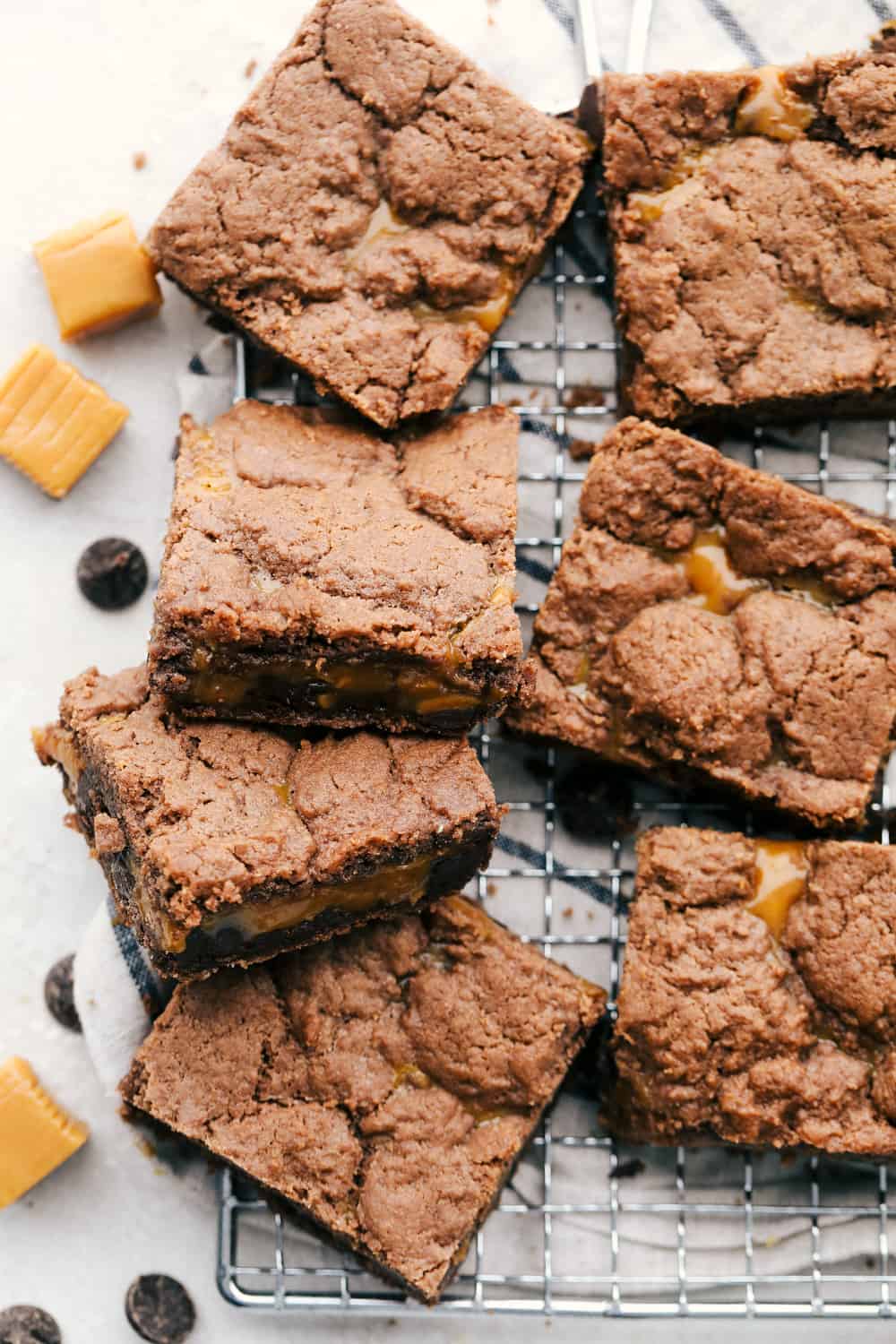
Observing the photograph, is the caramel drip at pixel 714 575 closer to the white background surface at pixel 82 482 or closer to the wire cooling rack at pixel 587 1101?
the wire cooling rack at pixel 587 1101

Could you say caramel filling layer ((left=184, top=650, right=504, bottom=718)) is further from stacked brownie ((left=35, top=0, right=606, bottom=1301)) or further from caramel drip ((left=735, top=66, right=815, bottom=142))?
caramel drip ((left=735, top=66, right=815, bottom=142))

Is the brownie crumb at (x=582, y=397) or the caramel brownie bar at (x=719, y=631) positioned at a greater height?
the brownie crumb at (x=582, y=397)

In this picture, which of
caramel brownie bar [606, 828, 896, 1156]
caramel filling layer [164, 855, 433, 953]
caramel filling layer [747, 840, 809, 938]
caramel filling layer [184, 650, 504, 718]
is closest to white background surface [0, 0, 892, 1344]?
caramel filling layer [184, 650, 504, 718]

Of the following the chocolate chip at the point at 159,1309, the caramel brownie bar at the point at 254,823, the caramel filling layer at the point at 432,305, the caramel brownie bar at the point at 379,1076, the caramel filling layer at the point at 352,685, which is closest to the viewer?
the caramel brownie bar at the point at 254,823

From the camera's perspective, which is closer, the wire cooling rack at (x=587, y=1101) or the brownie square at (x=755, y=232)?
the brownie square at (x=755, y=232)

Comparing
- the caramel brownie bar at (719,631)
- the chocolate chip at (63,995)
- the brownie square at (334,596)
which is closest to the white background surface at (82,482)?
the chocolate chip at (63,995)

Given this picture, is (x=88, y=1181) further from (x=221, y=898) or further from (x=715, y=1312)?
(x=715, y=1312)

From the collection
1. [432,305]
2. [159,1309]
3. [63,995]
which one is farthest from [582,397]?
[159,1309]
